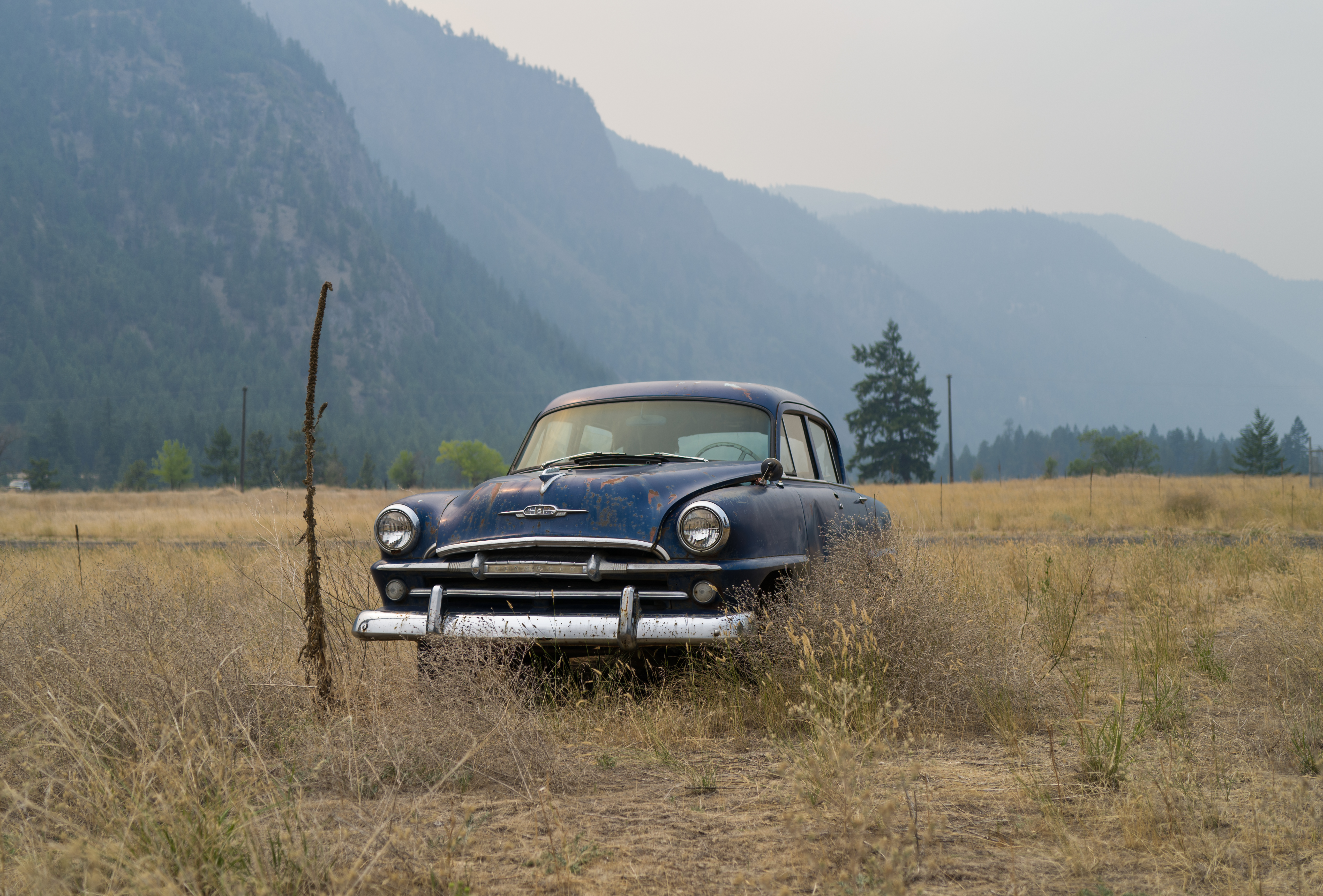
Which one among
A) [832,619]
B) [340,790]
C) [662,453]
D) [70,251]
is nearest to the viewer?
[340,790]

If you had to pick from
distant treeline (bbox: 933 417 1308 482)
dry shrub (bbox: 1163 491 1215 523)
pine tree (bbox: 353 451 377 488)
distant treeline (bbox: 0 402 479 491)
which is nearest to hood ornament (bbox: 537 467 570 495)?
dry shrub (bbox: 1163 491 1215 523)

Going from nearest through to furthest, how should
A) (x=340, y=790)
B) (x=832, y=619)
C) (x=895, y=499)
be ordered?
(x=340, y=790), (x=832, y=619), (x=895, y=499)

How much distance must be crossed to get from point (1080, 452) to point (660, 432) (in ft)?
599

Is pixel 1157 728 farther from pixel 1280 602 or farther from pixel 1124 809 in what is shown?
pixel 1280 602

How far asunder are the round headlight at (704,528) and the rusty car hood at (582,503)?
11cm

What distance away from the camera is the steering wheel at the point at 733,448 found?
5234mm

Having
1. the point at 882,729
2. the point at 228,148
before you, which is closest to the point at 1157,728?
the point at 882,729

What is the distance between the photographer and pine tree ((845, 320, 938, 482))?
58656mm

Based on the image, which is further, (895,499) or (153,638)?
(895,499)

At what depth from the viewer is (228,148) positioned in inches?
6934

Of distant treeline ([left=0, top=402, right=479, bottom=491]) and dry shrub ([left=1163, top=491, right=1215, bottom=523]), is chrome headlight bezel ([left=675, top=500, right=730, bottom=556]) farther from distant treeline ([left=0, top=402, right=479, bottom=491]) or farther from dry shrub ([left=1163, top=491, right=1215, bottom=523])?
distant treeline ([left=0, top=402, right=479, bottom=491])

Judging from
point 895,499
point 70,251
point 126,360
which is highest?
point 70,251

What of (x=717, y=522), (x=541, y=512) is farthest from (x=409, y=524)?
(x=717, y=522)

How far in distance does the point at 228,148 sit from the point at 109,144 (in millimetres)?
20249
